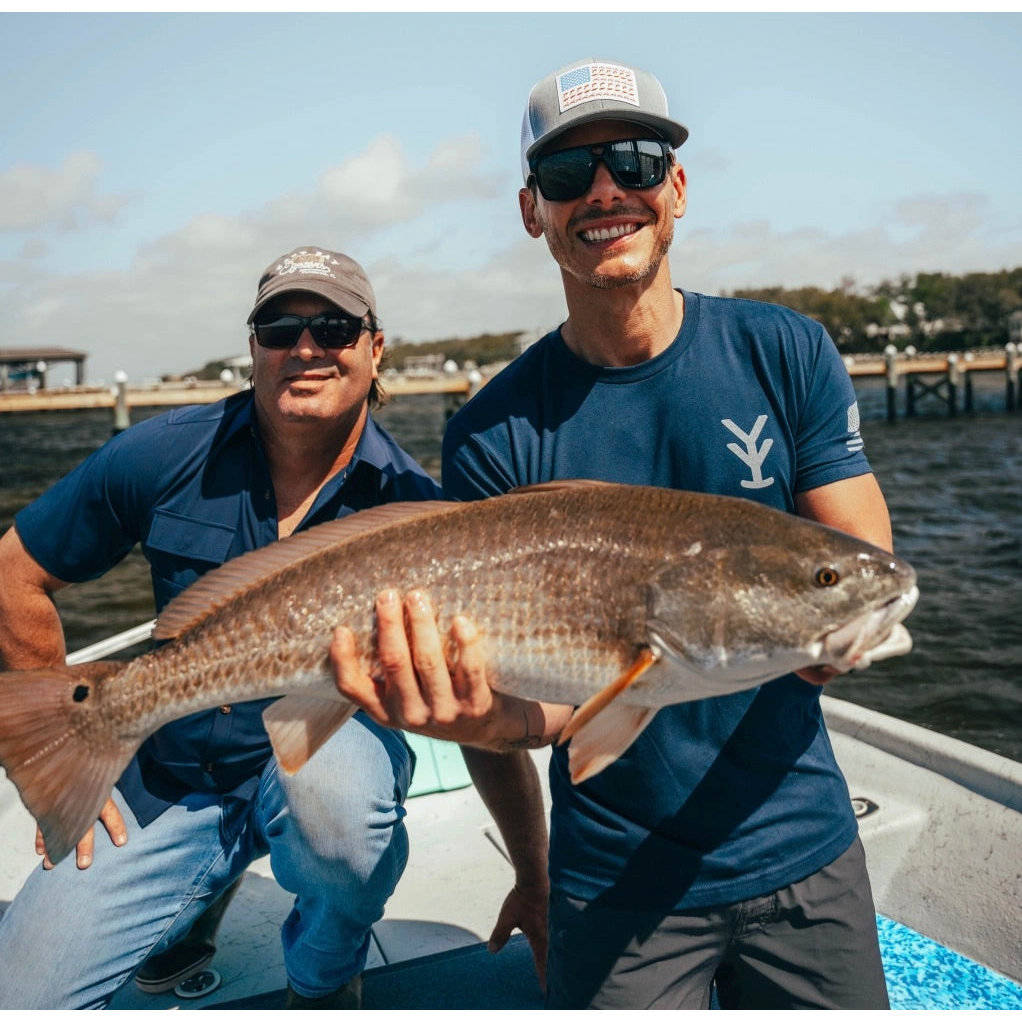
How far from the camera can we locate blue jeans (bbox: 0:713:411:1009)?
3.35m

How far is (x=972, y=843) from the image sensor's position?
4.66 metres

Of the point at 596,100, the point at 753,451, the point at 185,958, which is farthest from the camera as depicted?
the point at 185,958

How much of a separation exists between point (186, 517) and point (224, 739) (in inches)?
35.4

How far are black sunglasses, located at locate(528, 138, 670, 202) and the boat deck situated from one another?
3122 millimetres

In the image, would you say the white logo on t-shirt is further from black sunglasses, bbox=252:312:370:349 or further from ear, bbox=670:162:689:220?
black sunglasses, bbox=252:312:370:349

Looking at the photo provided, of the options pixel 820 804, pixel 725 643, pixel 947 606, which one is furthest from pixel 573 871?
pixel 947 606

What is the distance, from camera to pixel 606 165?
A: 326cm

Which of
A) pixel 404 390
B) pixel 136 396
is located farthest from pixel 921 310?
pixel 136 396

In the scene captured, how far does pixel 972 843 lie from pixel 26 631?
174 inches

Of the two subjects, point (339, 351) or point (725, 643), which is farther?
point (339, 351)

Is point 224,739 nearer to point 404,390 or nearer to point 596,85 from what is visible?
point 596,85

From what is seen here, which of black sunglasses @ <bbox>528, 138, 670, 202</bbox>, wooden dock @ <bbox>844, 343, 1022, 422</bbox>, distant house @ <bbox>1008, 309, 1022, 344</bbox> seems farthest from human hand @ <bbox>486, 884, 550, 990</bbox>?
distant house @ <bbox>1008, 309, 1022, 344</bbox>

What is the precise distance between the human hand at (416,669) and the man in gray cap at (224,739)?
0.85 metres

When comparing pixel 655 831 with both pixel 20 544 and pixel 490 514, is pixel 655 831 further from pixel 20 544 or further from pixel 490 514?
pixel 20 544
